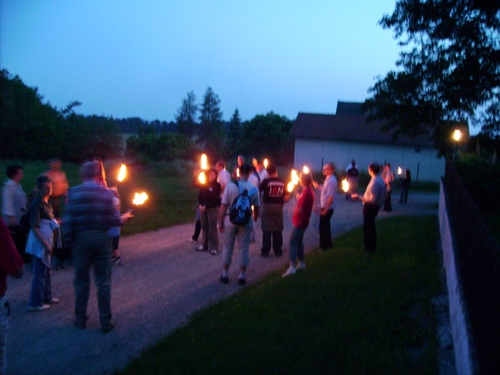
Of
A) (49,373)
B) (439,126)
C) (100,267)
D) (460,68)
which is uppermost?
(460,68)

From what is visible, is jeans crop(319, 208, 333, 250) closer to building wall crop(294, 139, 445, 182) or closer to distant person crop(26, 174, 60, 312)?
distant person crop(26, 174, 60, 312)

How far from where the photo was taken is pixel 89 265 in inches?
251

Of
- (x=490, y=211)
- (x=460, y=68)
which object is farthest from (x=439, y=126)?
(x=490, y=211)

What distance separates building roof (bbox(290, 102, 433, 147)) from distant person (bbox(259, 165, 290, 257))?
34759 mm

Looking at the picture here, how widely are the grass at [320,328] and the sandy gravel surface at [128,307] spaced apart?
0.41 metres

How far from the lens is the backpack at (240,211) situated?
27.8ft

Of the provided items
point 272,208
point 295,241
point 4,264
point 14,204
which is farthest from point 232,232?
point 4,264

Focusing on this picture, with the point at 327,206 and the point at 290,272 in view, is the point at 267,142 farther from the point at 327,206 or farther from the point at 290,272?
the point at 290,272

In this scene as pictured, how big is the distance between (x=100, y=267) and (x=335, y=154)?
4084cm

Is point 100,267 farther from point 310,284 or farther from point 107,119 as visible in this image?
point 107,119

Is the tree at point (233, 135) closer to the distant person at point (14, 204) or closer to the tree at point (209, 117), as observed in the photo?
the tree at point (209, 117)

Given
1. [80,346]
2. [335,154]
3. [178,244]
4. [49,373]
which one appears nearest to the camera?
[49,373]

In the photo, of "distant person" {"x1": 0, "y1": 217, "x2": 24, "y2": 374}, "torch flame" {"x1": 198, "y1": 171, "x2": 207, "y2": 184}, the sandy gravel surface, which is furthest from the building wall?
"distant person" {"x1": 0, "y1": 217, "x2": 24, "y2": 374}

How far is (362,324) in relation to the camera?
19.6ft
